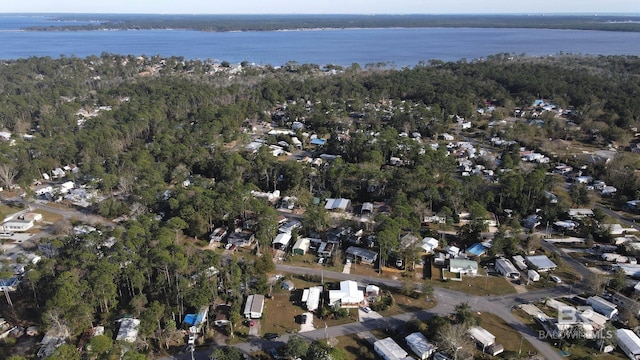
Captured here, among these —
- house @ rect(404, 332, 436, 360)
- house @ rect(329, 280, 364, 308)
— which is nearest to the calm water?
house @ rect(329, 280, 364, 308)

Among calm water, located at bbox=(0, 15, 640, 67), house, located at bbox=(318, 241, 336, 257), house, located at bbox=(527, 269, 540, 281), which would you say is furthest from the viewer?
calm water, located at bbox=(0, 15, 640, 67)

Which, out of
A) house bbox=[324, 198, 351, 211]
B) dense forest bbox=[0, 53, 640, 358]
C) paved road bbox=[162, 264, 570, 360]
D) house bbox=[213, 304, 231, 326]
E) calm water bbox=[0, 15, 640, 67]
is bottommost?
paved road bbox=[162, 264, 570, 360]

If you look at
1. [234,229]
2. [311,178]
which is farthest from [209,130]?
[234,229]

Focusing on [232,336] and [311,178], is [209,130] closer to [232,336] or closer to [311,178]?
[311,178]

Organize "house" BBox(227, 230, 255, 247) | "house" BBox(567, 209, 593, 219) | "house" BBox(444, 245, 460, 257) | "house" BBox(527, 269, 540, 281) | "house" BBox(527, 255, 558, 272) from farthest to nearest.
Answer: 1. "house" BBox(567, 209, 593, 219)
2. "house" BBox(227, 230, 255, 247)
3. "house" BBox(444, 245, 460, 257)
4. "house" BBox(527, 255, 558, 272)
5. "house" BBox(527, 269, 540, 281)

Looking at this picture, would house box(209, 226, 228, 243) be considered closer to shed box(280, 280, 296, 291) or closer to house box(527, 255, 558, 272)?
shed box(280, 280, 296, 291)

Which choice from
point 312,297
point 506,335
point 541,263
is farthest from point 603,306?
point 312,297

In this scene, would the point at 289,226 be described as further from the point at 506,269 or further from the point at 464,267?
the point at 506,269

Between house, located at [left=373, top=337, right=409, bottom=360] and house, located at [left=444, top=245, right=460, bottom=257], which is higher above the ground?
house, located at [left=444, top=245, right=460, bottom=257]
